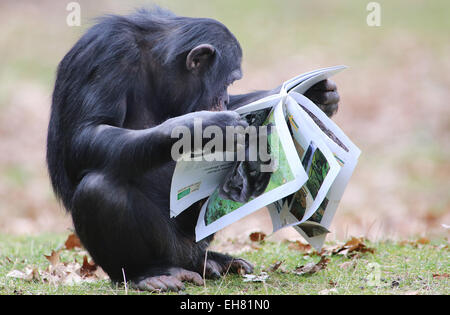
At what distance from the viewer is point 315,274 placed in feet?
11.9

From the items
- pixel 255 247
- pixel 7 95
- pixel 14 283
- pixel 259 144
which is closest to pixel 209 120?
pixel 259 144

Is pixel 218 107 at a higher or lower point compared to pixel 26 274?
higher

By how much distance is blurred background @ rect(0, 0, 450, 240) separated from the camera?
8742 millimetres

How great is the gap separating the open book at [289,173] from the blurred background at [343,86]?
1740mm

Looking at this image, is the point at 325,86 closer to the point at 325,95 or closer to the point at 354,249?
the point at 325,95

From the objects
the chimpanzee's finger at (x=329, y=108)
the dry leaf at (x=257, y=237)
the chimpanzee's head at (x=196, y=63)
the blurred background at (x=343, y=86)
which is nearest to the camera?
the chimpanzee's head at (x=196, y=63)

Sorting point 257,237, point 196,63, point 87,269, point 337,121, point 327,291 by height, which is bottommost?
point 337,121

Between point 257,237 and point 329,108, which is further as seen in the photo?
point 257,237

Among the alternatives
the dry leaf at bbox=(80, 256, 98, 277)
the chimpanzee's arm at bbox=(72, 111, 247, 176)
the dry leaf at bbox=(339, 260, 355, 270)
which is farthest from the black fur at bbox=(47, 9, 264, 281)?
the dry leaf at bbox=(339, 260, 355, 270)

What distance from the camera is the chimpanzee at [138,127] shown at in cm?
324

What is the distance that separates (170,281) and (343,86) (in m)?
9.90

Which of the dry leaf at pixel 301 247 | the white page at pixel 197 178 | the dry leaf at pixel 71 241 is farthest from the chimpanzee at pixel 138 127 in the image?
the dry leaf at pixel 71 241

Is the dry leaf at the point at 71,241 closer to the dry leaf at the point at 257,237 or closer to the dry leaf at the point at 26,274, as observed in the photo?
the dry leaf at the point at 26,274

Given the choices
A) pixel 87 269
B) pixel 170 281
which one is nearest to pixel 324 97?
pixel 170 281
